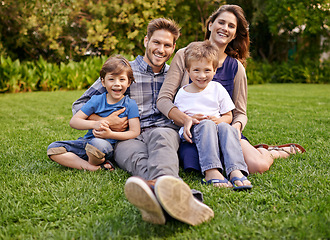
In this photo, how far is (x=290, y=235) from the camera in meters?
1.56

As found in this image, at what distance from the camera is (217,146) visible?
2.37m

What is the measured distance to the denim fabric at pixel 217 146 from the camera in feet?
7.55

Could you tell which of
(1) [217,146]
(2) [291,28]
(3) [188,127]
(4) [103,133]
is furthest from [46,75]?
(2) [291,28]

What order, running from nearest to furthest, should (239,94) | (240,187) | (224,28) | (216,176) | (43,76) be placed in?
(240,187) → (216,176) → (224,28) → (239,94) → (43,76)

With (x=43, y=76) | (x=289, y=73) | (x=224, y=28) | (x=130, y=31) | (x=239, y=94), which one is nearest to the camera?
(x=224, y=28)

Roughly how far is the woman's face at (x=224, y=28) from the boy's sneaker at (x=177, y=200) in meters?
1.76

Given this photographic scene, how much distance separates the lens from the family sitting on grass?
2.35 meters

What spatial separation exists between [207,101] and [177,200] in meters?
1.27

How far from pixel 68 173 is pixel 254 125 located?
3148 mm

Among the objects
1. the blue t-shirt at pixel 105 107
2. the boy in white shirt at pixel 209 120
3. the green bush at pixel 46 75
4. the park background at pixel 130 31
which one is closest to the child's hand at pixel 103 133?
the blue t-shirt at pixel 105 107

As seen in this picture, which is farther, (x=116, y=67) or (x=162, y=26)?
(x=162, y=26)

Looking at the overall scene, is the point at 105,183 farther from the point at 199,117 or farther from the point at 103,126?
the point at 199,117

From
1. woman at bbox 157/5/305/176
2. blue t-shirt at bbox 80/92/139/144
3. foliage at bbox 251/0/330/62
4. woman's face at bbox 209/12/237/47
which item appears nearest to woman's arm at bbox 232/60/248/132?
woman at bbox 157/5/305/176

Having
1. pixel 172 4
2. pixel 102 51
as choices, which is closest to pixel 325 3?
pixel 172 4
